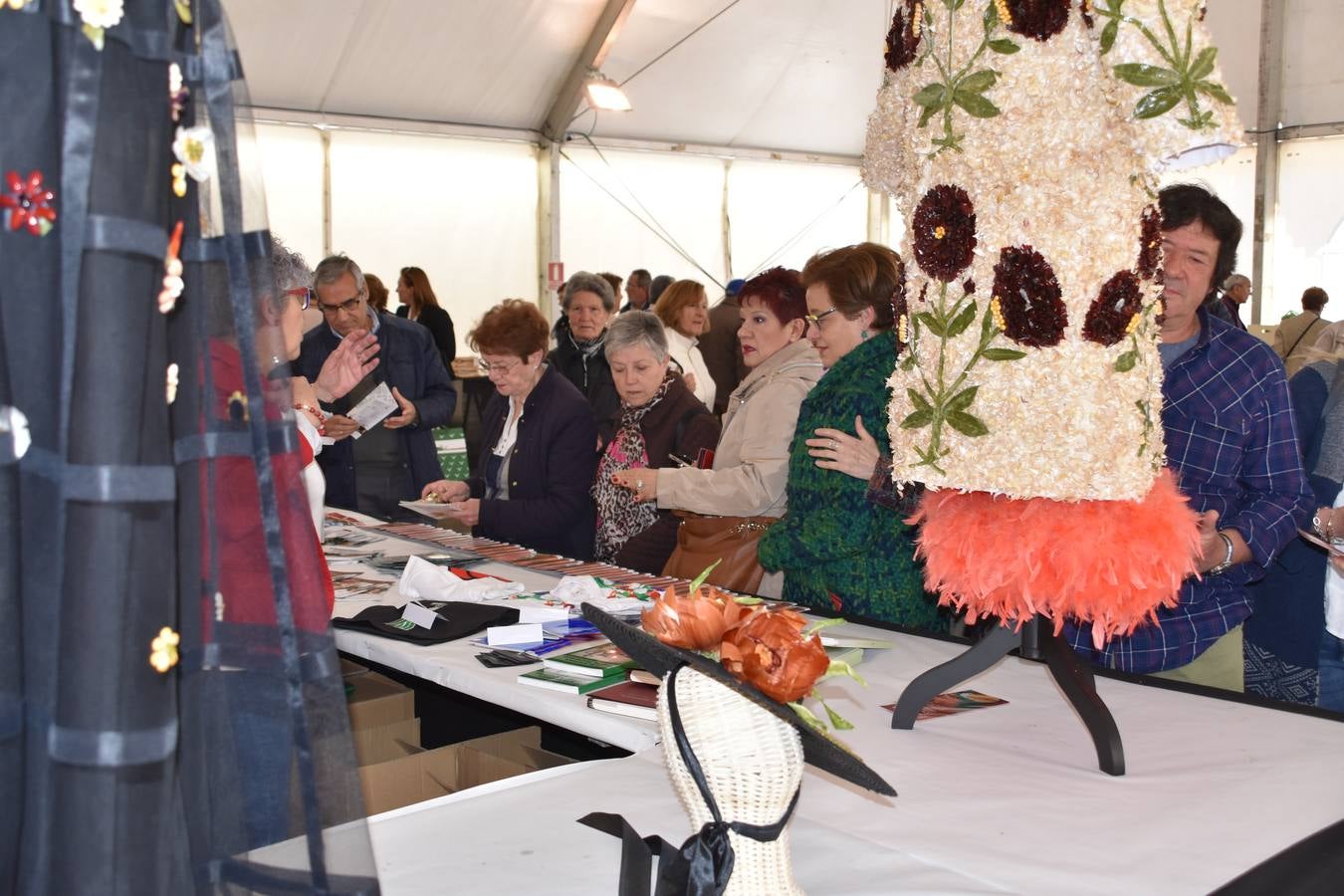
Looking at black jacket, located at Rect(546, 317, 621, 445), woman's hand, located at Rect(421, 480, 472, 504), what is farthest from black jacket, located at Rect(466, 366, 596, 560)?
black jacket, located at Rect(546, 317, 621, 445)

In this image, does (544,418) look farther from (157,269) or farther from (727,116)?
(727,116)

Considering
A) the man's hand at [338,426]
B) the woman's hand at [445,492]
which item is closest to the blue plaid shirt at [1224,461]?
the woman's hand at [445,492]

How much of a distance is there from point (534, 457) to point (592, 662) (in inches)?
59.1

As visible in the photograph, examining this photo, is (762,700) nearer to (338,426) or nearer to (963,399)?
(963,399)

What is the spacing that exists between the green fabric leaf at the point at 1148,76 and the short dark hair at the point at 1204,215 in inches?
30.3

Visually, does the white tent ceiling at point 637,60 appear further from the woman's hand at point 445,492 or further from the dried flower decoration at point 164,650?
the dried flower decoration at point 164,650

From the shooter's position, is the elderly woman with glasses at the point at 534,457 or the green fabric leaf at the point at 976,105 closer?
the green fabric leaf at the point at 976,105

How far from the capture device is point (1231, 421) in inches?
79.0

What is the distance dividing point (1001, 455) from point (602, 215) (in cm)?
933

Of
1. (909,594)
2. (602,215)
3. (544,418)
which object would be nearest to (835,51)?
(602,215)

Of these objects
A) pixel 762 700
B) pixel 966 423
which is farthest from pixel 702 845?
pixel 966 423

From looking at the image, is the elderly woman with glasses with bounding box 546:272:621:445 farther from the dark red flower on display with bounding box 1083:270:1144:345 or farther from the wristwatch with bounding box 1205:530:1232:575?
the dark red flower on display with bounding box 1083:270:1144:345

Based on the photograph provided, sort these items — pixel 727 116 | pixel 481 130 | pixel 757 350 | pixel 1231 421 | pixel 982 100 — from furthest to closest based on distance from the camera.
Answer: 1. pixel 727 116
2. pixel 481 130
3. pixel 757 350
4. pixel 1231 421
5. pixel 982 100

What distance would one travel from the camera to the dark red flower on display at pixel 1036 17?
4.47ft
